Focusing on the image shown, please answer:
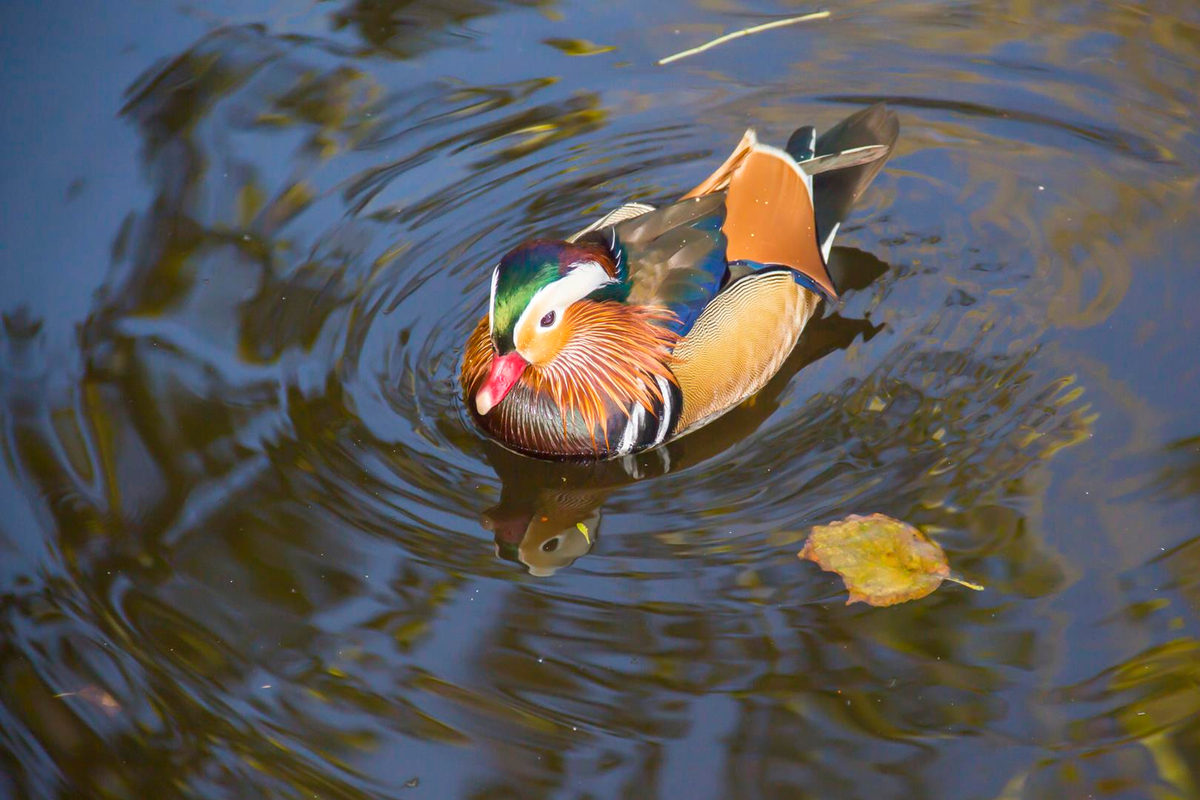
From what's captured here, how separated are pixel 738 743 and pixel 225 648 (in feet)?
5.09

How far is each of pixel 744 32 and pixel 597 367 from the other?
2.72 metres

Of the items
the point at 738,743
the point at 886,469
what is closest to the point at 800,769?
the point at 738,743

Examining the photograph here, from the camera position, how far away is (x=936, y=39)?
628 cm

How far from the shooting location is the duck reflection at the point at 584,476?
4008mm

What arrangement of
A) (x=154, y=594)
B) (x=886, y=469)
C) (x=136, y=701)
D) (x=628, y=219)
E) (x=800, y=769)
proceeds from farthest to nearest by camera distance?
(x=628, y=219), (x=886, y=469), (x=154, y=594), (x=136, y=701), (x=800, y=769)

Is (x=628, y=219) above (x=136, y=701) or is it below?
above

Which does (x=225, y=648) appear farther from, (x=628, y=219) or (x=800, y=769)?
(x=628, y=219)

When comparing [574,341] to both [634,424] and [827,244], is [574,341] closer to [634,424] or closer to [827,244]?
[634,424]

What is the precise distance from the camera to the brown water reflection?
3.34 metres

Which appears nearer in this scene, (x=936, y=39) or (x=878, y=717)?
(x=878, y=717)

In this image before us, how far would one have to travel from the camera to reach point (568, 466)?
14.6 feet

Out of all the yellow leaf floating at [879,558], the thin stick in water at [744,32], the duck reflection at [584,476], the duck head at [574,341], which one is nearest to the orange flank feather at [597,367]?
the duck head at [574,341]

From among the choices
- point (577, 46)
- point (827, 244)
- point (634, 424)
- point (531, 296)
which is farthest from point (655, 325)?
point (577, 46)

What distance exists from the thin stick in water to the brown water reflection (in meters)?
0.07
